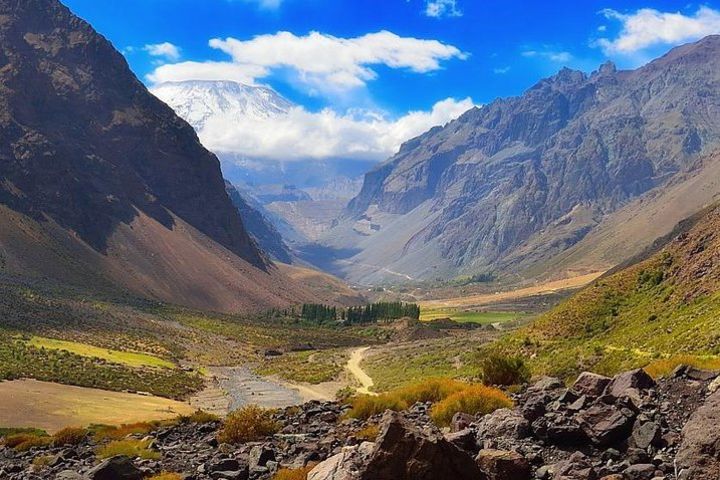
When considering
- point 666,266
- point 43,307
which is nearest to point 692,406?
point 666,266

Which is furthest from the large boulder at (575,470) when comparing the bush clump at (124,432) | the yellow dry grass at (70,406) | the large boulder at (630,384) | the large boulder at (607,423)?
the yellow dry grass at (70,406)

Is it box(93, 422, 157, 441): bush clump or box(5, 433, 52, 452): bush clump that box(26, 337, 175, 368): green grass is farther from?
box(93, 422, 157, 441): bush clump

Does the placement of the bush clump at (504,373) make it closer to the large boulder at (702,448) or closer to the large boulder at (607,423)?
the large boulder at (607,423)

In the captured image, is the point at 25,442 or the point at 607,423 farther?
the point at 25,442

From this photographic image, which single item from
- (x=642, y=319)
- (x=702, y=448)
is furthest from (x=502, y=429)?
(x=642, y=319)

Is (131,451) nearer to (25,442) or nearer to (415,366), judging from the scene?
(25,442)

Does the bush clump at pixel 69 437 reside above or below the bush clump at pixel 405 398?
below
